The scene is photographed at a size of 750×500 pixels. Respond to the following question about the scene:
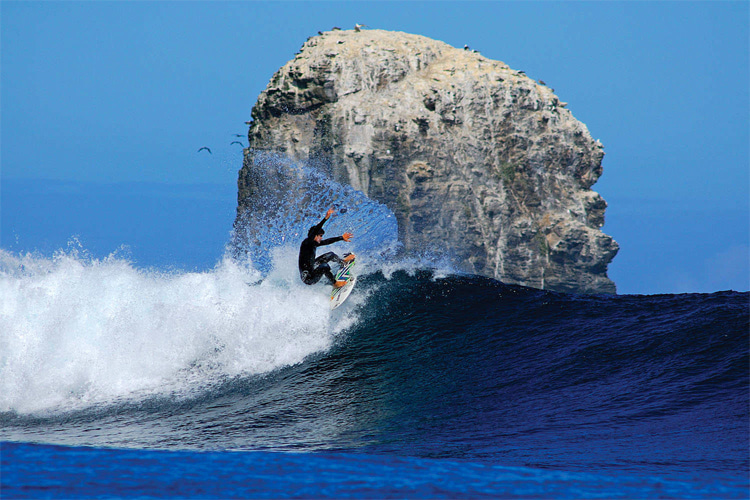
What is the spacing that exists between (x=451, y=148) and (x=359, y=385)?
1539 inches

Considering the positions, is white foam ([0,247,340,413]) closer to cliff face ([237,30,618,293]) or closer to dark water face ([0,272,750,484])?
dark water face ([0,272,750,484])

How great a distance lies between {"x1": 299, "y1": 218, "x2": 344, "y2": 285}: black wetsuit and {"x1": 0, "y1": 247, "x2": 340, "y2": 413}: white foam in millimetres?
972

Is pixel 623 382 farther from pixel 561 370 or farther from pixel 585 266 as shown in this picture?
pixel 585 266

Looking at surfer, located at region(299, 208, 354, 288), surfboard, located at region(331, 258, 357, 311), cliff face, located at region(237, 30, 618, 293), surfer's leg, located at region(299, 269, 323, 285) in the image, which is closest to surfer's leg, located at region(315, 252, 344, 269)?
surfer, located at region(299, 208, 354, 288)

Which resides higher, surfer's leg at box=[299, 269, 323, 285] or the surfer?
the surfer

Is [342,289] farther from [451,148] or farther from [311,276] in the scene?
[451,148]

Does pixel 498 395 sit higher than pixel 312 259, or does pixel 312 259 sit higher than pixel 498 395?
pixel 312 259

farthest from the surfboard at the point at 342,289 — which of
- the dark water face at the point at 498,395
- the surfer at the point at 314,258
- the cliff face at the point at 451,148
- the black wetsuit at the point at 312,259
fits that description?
the cliff face at the point at 451,148

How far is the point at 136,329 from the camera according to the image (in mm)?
12055

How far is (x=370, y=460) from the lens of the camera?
260 inches

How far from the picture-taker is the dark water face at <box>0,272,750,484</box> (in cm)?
744

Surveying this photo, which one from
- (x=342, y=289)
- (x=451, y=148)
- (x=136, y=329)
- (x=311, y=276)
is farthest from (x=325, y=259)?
(x=451, y=148)

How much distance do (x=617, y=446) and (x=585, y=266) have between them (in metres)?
44.7

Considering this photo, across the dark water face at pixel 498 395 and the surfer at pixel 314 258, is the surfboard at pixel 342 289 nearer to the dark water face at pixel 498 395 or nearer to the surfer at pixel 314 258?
the surfer at pixel 314 258
